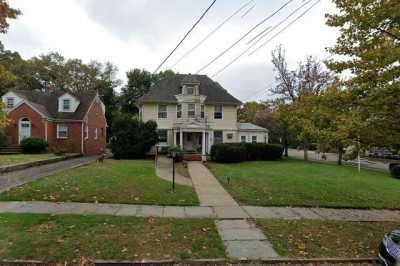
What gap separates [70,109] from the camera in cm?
2403

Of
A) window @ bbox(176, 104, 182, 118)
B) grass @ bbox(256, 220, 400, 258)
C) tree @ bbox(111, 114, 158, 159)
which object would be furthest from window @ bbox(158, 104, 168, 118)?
grass @ bbox(256, 220, 400, 258)

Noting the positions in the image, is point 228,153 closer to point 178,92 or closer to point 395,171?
point 178,92

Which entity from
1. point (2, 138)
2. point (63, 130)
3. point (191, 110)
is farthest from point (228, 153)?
point (2, 138)

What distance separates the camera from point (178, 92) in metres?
24.5

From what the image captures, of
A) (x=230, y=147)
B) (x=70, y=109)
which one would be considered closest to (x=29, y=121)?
(x=70, y=109)

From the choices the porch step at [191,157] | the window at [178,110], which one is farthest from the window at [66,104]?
the porch step at [191,157]

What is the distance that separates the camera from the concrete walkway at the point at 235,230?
441cm

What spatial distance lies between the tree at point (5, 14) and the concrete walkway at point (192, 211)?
4433 mm

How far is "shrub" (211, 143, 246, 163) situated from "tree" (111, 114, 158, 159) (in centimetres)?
571

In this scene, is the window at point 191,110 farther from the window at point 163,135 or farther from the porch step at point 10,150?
the porch step at point 10,150

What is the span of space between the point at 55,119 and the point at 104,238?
71.4 ft

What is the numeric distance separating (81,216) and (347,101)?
6.59 metres

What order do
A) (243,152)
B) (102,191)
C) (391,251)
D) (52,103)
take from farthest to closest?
(52,103) < (243,152) < (102,191) < (391,251)

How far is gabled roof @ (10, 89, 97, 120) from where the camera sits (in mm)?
22730
